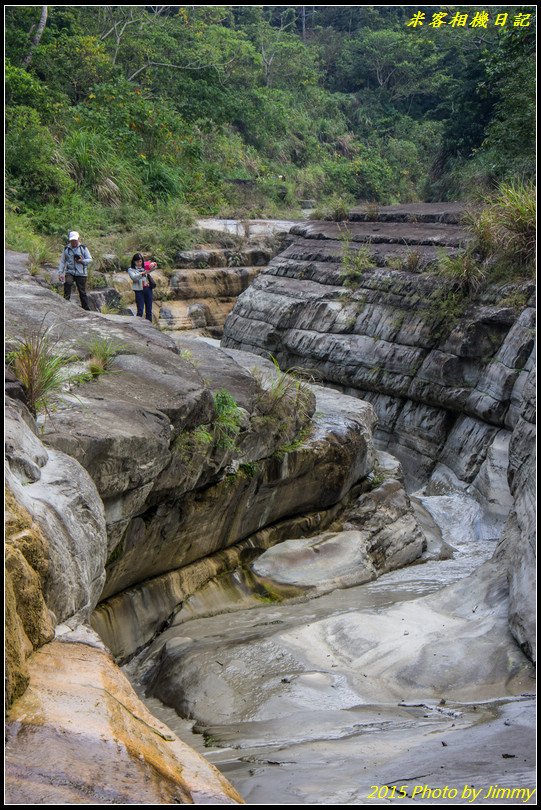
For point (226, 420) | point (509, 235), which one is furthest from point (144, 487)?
point (509, 235)


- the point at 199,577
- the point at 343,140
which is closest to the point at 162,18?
the point at 343,140

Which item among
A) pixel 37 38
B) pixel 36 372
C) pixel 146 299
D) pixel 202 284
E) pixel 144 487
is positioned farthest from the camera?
pixel 37 38

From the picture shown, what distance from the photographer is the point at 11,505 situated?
317 centimetres

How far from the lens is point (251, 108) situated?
2292 cm

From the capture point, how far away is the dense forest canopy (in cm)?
1557

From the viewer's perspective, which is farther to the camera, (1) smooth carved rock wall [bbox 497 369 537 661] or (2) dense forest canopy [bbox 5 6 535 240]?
(2) dense forest canopy [bbox 5 6 535 240]

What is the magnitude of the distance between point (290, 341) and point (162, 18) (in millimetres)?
14420

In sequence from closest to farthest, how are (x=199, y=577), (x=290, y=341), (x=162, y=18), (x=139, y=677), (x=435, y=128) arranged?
(x=139, y=677) → (x=199, y=577) → (x=290, y=341) → (x=162, y=18) → (x=435, y=128)

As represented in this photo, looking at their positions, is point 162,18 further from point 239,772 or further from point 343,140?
point 239,772

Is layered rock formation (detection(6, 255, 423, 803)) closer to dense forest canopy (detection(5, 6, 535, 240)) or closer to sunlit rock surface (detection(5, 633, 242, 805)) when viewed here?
sunlit rock surface (detection(5, 633, 242, 805))

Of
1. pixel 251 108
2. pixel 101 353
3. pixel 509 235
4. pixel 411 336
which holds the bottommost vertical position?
pixel 411 336

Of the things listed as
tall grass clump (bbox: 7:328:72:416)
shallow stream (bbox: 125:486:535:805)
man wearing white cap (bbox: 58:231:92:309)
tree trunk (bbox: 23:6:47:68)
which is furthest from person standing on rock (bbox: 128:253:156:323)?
tree trunk (bbox: 23:6:47:68)

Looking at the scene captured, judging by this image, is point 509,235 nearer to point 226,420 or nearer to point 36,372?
point 226,420

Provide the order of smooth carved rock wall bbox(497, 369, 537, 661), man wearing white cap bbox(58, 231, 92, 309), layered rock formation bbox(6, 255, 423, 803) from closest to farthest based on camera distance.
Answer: layered rock formation bbox(6, 255, 423, 803)
smooth carved rock wall bbox(497, 369, 537, 661)
man wearing white cap bbox(58, 231, 92, 309)
